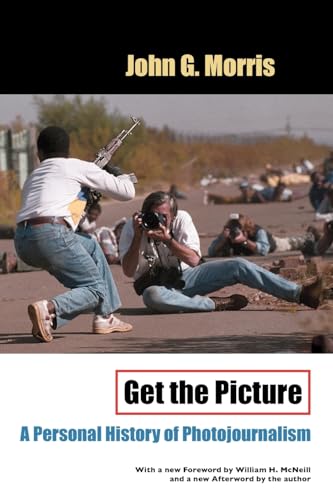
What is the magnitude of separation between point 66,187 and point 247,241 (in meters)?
4.05

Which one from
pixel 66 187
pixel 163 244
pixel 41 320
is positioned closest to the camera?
pixel 41 320

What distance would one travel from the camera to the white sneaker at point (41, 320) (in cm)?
749

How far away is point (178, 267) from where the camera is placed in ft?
27.7

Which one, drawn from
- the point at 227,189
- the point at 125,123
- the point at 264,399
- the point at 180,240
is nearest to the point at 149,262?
the point at 180,240

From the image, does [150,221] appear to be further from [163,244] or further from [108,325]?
[108,325]

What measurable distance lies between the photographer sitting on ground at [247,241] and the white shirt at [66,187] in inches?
138

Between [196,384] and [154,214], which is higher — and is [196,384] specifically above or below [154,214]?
below

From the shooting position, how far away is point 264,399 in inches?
274

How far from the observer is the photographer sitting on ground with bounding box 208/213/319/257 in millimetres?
11156

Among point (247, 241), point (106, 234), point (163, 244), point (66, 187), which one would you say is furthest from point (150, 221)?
point (247, 241)

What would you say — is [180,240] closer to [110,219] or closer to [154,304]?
[154,304]

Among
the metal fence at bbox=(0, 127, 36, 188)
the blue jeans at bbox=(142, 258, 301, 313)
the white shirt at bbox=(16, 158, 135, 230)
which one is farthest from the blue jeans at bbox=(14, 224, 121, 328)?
the metal fence at bbox=(0, 127, 36, 188)

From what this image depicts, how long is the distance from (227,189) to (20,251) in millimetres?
11569

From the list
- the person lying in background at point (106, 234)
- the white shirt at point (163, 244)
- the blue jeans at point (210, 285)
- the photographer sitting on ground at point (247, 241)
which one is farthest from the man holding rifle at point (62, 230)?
the photographer sitting on ground at point (247, 241)
